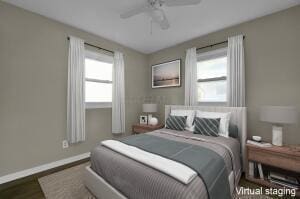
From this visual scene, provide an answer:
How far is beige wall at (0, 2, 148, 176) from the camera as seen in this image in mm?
2160

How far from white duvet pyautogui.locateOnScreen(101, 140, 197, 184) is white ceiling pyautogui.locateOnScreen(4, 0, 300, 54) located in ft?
7.02

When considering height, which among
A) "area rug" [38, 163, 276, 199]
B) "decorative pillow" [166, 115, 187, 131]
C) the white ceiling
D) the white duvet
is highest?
the white ceiling

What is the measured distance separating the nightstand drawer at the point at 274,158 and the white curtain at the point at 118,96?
2676mm

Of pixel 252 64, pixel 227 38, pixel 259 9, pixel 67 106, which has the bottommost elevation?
pixel 67 106

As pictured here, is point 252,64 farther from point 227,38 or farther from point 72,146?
point 72,146

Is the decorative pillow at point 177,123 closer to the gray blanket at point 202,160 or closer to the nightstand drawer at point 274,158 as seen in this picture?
the gray blanket at point 202,160

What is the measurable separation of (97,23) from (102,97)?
1.58 m

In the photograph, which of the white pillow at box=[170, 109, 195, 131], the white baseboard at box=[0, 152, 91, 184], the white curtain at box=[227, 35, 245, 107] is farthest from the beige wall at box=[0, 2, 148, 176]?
the white curtain at box=[227, 35, 245, 107]

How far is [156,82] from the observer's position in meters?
4.20

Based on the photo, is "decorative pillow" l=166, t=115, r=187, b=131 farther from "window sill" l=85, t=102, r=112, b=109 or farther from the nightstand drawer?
"window sill" l=85, t=102, r=112, b=109

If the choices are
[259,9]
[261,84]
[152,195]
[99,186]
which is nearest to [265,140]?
[261,84]

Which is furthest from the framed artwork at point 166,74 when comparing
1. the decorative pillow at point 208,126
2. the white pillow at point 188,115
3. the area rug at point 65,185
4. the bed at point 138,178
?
the area rug at point 65,185

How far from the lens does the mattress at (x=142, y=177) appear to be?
3.50ft

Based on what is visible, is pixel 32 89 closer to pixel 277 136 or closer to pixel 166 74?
pixel 166 74
